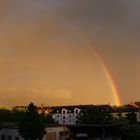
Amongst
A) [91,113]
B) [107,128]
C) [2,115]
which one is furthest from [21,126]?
[2,115]

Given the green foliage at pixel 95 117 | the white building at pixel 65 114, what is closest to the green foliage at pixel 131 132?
the green foliage at pixel 95 117

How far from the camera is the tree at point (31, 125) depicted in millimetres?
48281

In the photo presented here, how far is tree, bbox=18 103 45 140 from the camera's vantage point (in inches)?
1901

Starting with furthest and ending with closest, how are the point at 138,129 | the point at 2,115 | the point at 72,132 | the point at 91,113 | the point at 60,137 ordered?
1. the point at 2,115
2. the point at 91,113
3. the point at 72,132
4. the point at 60,137
5. the point at 138,129

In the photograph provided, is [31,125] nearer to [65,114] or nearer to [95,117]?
[95,117]

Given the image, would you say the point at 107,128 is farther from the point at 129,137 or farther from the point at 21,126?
the point at 21,126

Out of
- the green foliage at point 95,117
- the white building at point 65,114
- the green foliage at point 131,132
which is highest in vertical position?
the white building at point 65,114

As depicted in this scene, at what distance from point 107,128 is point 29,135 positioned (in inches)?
915

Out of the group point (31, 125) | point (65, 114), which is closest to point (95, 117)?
point (31, 125)

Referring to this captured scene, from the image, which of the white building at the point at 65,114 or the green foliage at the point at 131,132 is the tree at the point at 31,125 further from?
the white building at the point at 65,114

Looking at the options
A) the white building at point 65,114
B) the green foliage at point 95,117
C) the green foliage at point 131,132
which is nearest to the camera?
the green foliage at point 131,132

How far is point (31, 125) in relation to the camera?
159 ft

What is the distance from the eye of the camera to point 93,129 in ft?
220

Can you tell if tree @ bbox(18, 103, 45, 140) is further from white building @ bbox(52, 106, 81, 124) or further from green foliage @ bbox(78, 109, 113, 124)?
white building @ bbox(52, 106, 81, 124)
